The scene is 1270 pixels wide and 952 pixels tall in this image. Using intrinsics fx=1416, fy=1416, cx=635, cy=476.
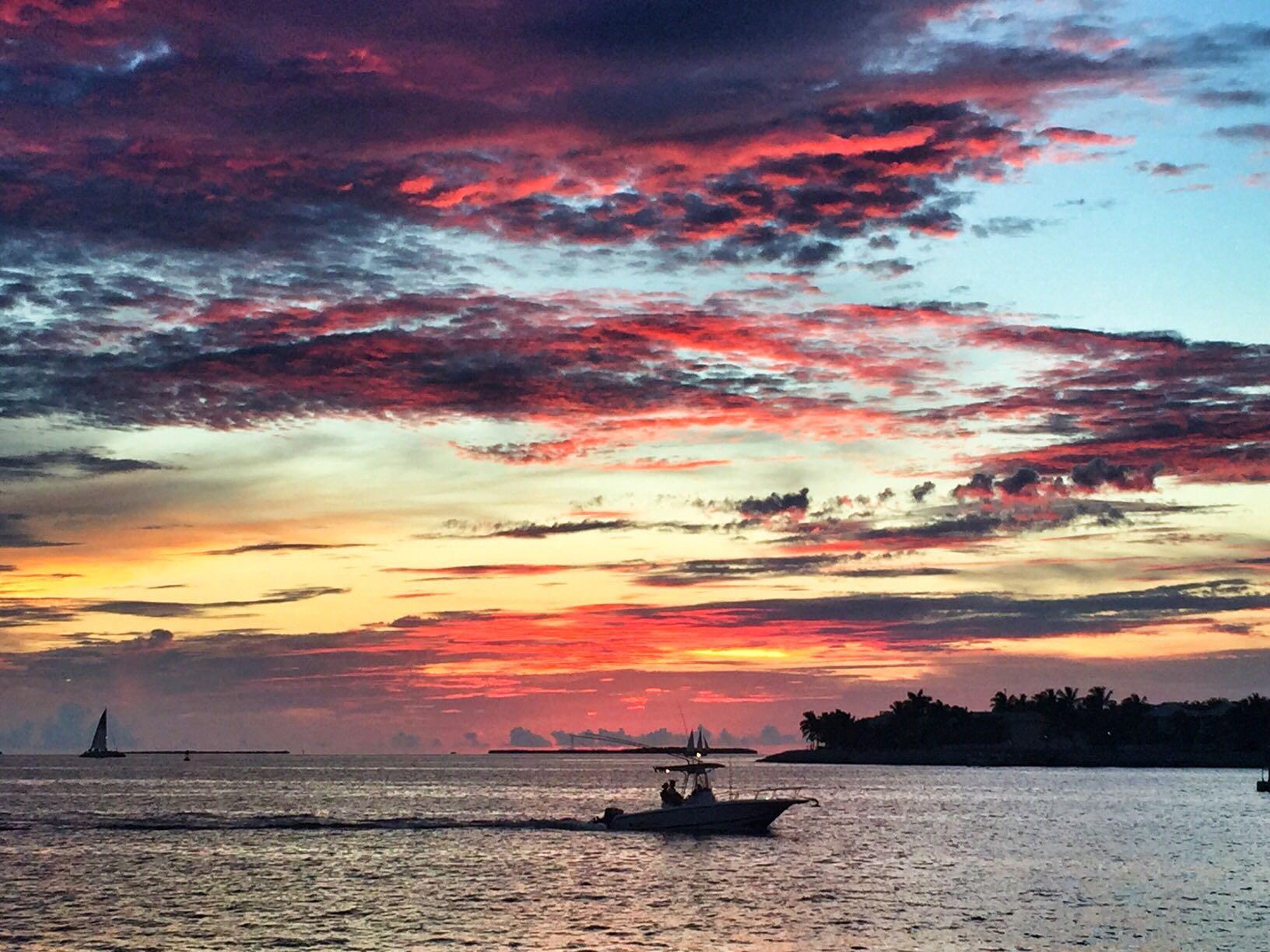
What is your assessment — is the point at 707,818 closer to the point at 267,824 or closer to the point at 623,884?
the point at 623,884

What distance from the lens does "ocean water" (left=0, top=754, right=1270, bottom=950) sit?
61.4 meters

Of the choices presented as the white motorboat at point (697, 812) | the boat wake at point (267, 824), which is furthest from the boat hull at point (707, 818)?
the boat wake at point (267, 824)

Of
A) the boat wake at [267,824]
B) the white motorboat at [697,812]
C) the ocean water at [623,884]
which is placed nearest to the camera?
the ocean water at [623,884]

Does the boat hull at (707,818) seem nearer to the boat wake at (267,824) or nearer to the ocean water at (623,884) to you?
the ocean water at (623,884)

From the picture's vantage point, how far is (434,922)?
2562 inches

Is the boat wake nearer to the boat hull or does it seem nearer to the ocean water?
the ocean water

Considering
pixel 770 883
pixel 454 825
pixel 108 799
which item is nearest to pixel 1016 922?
pixel 770 883

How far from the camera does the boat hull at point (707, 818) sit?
10362cm

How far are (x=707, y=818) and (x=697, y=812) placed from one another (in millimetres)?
1723

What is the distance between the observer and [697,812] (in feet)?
339

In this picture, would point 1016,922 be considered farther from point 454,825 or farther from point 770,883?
point 454,825

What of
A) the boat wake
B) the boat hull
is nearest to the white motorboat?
the boat hull

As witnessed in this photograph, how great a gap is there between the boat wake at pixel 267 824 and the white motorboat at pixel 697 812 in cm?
1273

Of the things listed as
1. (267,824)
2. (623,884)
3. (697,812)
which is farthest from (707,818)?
(267,824)
